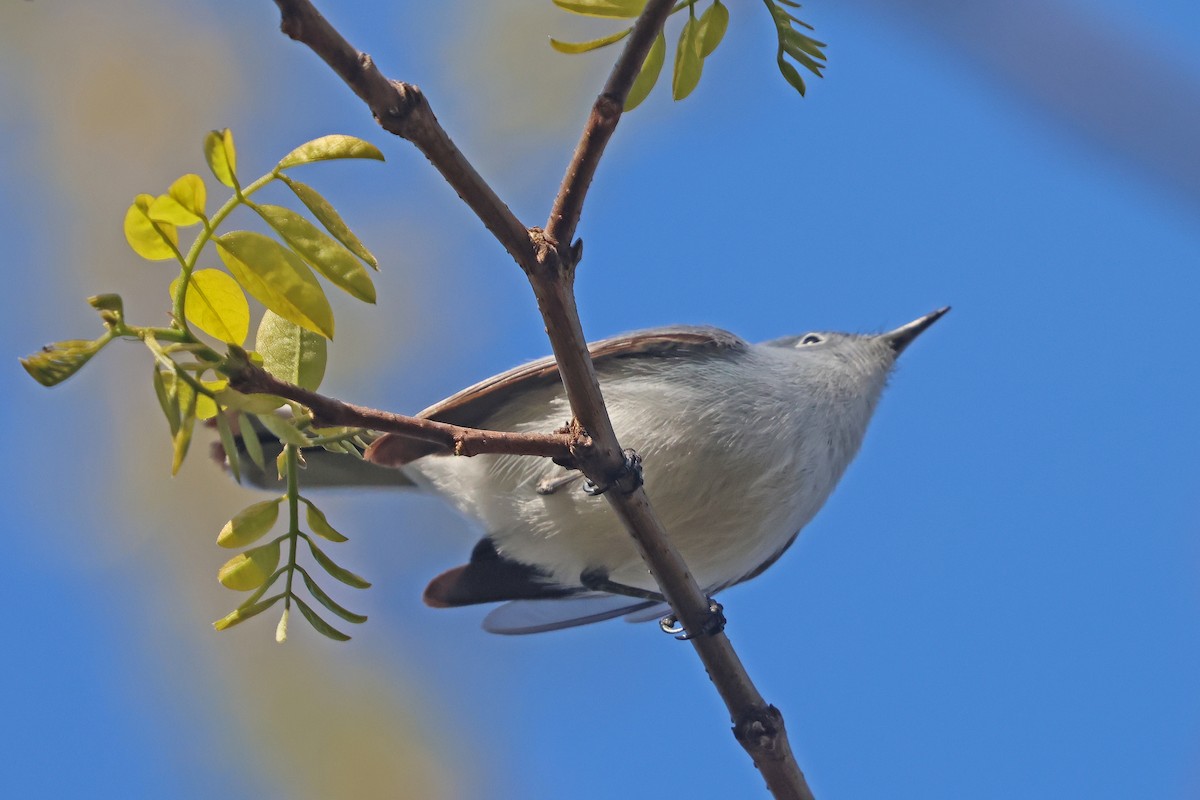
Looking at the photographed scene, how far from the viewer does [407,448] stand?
220 centimetres

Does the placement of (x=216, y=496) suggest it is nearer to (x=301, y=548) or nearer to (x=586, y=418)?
(x=301, y=548)

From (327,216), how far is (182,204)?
14 centimetres

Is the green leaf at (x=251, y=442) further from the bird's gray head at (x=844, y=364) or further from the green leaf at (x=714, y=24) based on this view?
the bird's gray head at (x=844, y=364)

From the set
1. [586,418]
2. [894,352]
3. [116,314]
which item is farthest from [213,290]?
[894,352]

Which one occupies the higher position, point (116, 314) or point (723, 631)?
point (116, 314)

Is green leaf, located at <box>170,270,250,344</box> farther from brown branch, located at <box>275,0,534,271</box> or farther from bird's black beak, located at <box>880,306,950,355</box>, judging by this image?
bird's black beak, located at <box>880,306,950,355</box>

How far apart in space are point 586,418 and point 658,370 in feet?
4.03

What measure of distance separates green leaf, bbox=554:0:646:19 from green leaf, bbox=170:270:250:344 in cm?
55

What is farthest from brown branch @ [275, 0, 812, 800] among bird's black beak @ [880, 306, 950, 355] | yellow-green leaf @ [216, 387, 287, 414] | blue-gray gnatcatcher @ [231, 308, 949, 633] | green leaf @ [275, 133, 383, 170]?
bird's black beak @ [880, 306, 950, 355]

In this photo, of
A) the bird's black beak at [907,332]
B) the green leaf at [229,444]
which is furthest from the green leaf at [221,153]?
the bird's black beak at [907,332]

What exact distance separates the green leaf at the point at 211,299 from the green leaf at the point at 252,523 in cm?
22

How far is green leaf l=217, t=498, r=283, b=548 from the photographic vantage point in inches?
50.0

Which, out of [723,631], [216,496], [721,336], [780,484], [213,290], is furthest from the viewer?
[216,496]

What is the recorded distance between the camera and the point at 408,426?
139 centimetres
